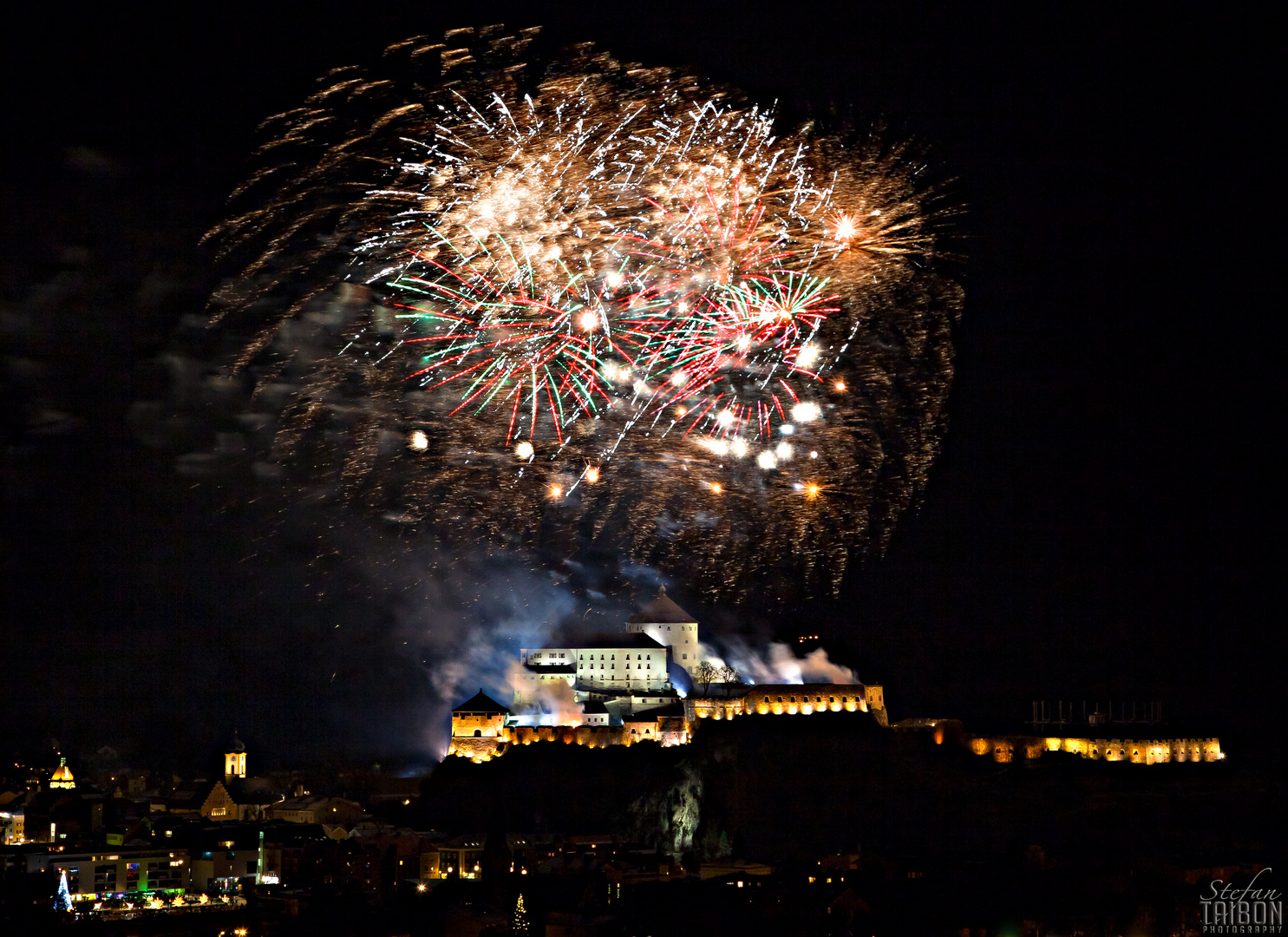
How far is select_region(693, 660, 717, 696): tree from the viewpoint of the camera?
6000 cm

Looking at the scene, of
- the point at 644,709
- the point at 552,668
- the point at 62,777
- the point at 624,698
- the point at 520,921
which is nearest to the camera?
the point at 520,921

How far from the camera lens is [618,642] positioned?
195ft

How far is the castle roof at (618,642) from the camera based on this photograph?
59156 millimetres

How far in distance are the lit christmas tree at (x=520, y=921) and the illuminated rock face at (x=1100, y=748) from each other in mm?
21603

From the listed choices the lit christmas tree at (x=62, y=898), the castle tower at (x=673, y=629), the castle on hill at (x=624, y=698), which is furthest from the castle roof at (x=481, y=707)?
the lit christmas tree at (x=62, y=898)

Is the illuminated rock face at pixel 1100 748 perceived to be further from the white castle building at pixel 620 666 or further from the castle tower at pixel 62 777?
the castle tower at pixel 62 777

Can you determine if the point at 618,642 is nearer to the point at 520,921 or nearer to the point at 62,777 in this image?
the point at 520,921

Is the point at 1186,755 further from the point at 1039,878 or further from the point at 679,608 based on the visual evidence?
the point at 679,608

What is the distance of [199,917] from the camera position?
37250mm

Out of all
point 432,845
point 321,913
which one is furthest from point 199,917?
point 432,845

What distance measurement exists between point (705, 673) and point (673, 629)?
2667 millimetres

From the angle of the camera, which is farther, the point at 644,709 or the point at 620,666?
the point at 620,666

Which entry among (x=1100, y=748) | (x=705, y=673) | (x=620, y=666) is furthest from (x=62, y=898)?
(x=1100, y=748)

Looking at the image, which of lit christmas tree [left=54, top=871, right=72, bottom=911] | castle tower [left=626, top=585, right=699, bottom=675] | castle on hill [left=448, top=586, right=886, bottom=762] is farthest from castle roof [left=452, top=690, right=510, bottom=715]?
lit christmas tree [left=54, top=871, right=72, bottom=911]
